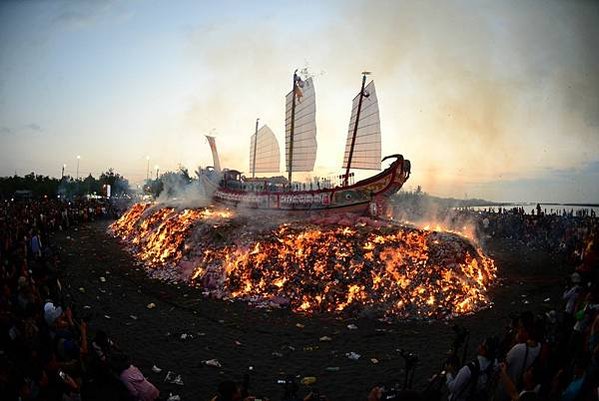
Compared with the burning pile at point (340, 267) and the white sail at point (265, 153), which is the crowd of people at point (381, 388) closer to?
the burning pile at point (340, 267)

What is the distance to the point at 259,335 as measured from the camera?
12.3 meters

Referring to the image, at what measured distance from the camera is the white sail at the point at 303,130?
79.2 ft

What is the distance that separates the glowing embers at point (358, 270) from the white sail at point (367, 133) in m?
4.67

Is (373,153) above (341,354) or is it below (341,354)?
above

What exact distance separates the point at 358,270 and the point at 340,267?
0.71m

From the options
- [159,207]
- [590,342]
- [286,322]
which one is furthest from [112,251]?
[590,342]

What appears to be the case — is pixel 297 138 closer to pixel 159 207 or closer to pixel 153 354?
pixel 159 207

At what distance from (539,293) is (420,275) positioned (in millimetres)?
4816

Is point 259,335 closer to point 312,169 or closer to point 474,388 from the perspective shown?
point 474,388

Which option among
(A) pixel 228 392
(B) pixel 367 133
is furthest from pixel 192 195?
(A) pixel 228 392

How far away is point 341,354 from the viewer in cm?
1091

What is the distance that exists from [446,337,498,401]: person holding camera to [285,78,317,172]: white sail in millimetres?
19309

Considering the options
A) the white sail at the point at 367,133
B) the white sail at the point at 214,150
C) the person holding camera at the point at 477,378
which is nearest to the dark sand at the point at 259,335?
the person holding camera at the point at 477,378

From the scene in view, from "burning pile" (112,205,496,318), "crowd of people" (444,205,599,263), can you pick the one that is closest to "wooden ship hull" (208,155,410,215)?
"burning pile" (112,205,496,318)
